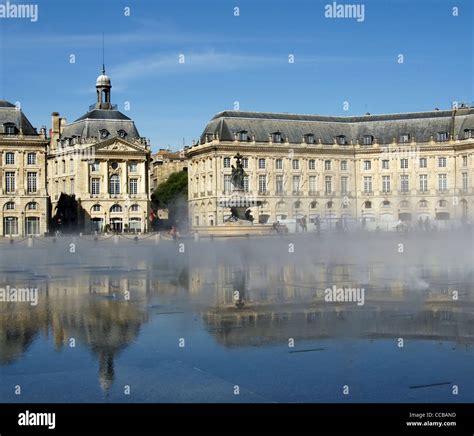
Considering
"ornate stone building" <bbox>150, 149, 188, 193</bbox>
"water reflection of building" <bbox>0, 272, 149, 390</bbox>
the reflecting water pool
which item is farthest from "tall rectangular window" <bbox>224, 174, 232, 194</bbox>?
"water reflection of building" <bbox>0, 272, 149, 390</bbox>

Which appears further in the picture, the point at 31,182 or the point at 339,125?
the point at 339,125

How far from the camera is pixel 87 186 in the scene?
103812 millimetres

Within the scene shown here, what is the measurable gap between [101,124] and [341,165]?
34.5m

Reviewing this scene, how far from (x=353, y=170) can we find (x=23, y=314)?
101 meters

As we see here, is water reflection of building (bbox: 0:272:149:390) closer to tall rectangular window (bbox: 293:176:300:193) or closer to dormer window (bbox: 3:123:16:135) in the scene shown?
dormer window (bbox: 3:123:16:135)

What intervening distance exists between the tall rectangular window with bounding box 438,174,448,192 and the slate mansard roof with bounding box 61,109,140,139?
140 feet

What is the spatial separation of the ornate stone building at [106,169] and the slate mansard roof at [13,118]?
29.0ft

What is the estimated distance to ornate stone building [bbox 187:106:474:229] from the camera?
107312mm

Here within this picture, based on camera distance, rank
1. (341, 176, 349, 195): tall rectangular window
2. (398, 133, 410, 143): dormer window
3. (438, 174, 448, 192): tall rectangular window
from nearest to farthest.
Result: (398, 133, 410, 143): dormer window → (438, 174, 448, 192): tall rectangular window → (341, 176, 349, 195): tall rectangular window

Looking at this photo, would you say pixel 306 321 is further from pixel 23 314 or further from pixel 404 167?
pixel 404 167

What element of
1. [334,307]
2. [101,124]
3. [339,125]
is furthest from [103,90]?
[334,307]

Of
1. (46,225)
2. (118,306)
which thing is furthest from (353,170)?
(118,306)

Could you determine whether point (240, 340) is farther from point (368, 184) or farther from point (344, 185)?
point (368, 184)

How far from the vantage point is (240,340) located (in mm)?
12766
